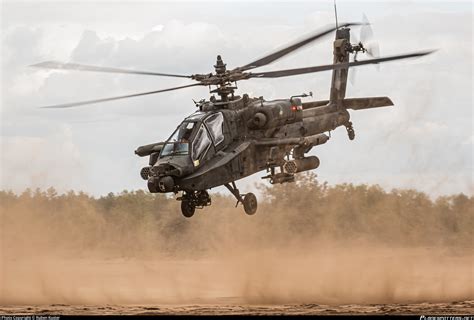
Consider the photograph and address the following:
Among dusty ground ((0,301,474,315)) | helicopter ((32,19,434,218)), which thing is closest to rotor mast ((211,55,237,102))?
helicopter ((32,19,434,218))

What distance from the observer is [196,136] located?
33.2 meters

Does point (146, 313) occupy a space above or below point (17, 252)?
below

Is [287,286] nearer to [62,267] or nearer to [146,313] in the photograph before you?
[146,313]

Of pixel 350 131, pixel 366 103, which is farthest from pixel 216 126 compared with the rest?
pixel 366 103

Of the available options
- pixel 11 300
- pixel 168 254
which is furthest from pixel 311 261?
pixel 11 300

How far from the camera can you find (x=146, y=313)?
35.8 m

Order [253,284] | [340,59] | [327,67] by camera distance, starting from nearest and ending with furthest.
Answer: [327,67] → [340,59] → [253,284]

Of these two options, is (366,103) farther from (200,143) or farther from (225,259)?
(225,259)

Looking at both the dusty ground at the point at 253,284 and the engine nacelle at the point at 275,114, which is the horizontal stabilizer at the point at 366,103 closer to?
the engine nacelle at the point at 275,114

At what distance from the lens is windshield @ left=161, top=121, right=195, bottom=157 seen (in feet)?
109

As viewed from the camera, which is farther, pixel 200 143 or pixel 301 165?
pixel 301 165

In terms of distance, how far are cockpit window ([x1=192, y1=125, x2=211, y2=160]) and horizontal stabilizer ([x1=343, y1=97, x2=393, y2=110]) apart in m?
5.26

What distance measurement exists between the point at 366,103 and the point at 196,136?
18.9 ft

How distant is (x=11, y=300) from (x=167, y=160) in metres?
8.76
